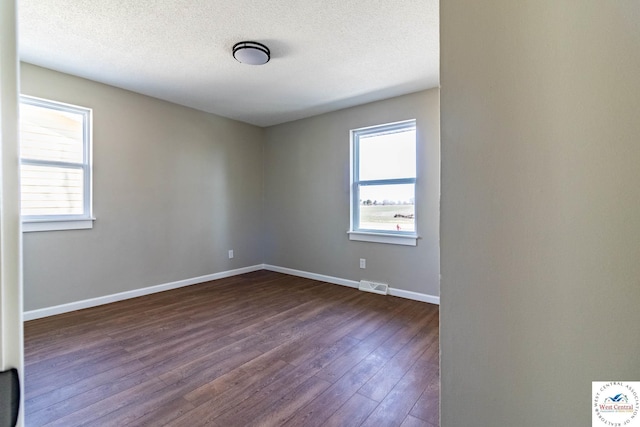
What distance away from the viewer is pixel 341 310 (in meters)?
3.06

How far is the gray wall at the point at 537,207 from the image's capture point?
621mm

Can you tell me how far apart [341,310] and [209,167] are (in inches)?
110

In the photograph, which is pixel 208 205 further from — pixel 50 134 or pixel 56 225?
pixel 50 134

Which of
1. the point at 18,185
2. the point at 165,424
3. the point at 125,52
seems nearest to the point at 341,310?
the point at 165,424

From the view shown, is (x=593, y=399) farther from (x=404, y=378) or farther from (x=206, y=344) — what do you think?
(x=206, y=344)

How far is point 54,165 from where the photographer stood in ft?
9.50

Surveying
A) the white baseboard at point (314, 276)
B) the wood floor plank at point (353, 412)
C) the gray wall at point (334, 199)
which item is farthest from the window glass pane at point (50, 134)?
Answer: the wood floor plank at point (353, 412)

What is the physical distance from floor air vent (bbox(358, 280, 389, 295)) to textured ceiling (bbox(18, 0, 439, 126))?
2386 millimetres

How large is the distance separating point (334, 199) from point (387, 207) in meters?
0.79

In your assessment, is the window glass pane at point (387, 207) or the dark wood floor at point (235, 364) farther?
the window glass pane at point (387, 207)

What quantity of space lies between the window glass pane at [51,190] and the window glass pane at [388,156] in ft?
10.9

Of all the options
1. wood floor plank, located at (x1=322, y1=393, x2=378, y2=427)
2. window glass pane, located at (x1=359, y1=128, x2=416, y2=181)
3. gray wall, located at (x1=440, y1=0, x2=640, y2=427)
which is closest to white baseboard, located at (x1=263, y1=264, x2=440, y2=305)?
window glass pane, located at (x1=359, y1=128, x2=416, y2=181)

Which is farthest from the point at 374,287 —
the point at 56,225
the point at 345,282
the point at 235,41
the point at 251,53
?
the point at 56,225

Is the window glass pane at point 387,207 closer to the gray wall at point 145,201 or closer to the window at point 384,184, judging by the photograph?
the window at point 384,184
